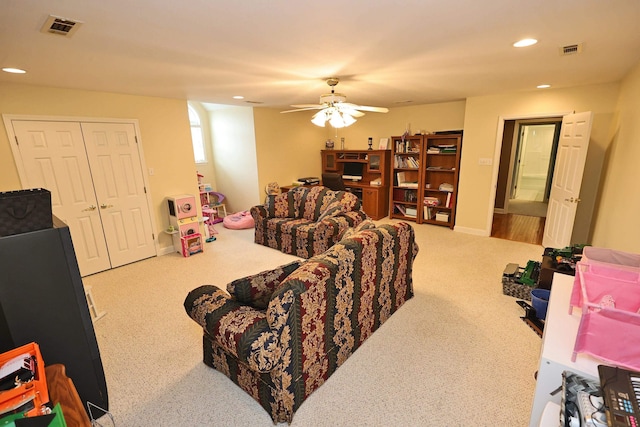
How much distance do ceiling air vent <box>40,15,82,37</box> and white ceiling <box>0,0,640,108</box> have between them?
0.04 m

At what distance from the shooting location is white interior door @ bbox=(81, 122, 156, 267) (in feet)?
12.0

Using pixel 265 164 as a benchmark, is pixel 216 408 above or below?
below

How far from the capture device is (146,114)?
398cm

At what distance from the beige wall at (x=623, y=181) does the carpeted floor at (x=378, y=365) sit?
3.68 feet

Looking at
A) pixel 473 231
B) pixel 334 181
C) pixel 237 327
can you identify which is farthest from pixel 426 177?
pixel 237 327

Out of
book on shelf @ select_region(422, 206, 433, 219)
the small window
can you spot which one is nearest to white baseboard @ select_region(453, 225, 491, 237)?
book on shelf @ select_region(422, 206, 433, 219)

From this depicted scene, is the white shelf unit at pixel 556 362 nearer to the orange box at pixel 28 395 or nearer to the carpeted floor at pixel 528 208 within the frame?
the orange box at pixel 28 395

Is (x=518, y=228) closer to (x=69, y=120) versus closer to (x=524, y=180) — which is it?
(x=524, y=180)

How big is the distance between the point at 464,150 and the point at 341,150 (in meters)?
2.66

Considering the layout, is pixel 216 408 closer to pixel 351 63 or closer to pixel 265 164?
pixel 351 63

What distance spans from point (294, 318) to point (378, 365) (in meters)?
0.97

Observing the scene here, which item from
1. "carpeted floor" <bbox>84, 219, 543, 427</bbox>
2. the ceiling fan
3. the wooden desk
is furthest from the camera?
the wooden desk

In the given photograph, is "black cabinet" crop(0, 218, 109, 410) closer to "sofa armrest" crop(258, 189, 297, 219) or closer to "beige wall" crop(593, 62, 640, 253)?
"sofa armrest" crop(258, 189, 297, 219)

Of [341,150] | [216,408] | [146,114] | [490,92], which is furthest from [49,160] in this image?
[490,92]
